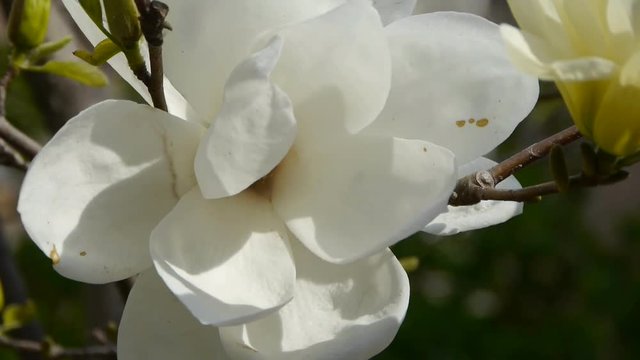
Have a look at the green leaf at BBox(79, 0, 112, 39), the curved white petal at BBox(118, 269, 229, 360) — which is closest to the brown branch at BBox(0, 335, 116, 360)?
the curved white petal at BBox(118, 269, 229, 360)

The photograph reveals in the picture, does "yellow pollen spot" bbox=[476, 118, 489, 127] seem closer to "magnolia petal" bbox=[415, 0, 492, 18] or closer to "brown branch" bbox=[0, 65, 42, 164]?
"brown branch" bbox=[0, 65, 42, 164]

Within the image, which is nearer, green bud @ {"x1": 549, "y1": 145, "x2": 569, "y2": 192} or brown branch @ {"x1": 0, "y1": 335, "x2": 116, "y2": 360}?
green bud @ {"x1": 549, "y1": 145, "x2": 569, "y2": 192}

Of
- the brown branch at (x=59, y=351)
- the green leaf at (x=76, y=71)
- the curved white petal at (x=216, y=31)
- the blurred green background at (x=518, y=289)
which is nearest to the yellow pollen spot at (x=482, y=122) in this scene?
the curved white petal at (x=216, y=31)

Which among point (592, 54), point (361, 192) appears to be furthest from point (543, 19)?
point (361, 192)

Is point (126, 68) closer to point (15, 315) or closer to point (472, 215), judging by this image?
point (472, 215)

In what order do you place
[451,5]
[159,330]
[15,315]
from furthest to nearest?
1. [451,5]
2. [15,315]
3. [159,330]

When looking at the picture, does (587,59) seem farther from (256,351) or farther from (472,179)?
(256,351)

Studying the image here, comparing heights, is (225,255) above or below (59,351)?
above
